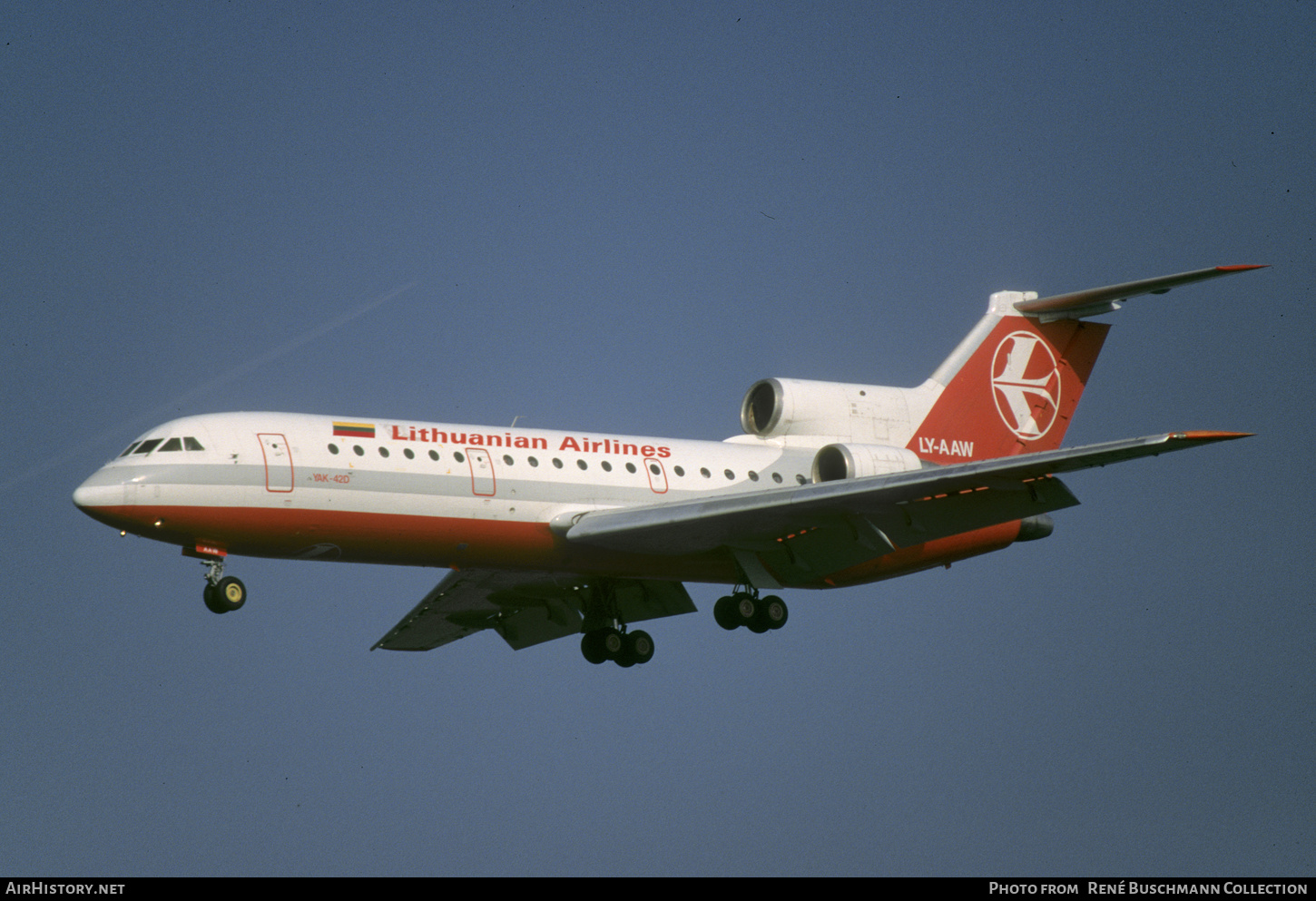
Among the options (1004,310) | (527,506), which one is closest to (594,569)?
(527,506)

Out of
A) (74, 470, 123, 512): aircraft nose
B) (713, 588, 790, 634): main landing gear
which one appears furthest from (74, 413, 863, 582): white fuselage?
(713, 588, 790, 634): main landing gear

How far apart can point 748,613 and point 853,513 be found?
3.19m

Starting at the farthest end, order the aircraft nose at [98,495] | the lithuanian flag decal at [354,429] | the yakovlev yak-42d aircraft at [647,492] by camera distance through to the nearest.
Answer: the lithuanian flag decal at [354,429] < the yakovlev yak-42d aircraft at [647,492] < the aircraft nose at [98,495]

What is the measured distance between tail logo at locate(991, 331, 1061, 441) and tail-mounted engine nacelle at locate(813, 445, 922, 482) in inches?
137

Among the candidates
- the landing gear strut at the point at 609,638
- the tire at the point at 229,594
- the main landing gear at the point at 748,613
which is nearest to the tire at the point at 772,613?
the main landing gear at the point at 748,613

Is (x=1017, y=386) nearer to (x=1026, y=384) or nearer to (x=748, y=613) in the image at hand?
(x=1026, y=384)

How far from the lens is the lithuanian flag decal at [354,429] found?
30.4 metres

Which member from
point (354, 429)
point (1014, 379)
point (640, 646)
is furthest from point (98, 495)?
point (1014, 379)

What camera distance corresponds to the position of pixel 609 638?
1420 inches

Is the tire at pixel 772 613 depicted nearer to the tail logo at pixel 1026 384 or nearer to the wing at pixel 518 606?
the wing at pixel 518 606

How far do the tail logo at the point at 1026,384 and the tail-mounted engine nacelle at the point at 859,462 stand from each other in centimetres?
349

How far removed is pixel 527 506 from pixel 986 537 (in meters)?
9.63

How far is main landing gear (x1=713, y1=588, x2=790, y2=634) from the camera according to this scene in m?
34.4
